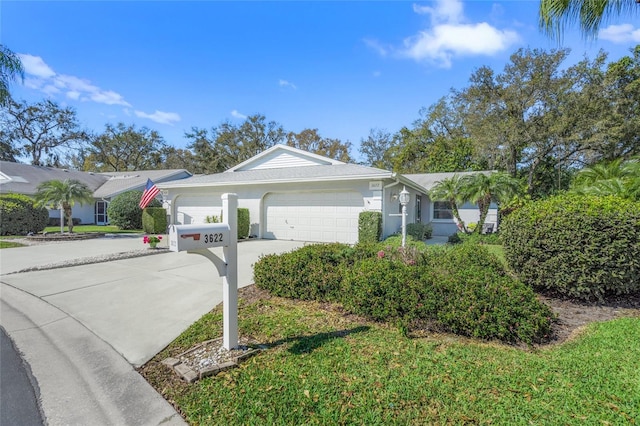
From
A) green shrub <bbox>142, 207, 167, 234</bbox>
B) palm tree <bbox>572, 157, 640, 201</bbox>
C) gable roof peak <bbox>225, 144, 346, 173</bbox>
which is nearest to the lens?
palm tree <bbox>572, 157, 640, 201</bbox>

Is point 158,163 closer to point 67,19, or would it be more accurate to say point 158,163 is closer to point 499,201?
point 67,19

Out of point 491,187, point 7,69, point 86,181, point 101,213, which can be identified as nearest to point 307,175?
point 491,187

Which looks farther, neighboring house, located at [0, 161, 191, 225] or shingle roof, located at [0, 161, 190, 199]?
neighboring house, located at [0, 161, 191, 225]

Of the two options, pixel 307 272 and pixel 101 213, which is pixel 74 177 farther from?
pixel 307 272

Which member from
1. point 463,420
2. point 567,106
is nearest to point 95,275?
point 463,420

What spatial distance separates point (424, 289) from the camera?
12.2ft

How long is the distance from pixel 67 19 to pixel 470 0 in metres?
11.8

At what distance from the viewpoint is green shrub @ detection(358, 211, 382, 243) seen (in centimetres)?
1031

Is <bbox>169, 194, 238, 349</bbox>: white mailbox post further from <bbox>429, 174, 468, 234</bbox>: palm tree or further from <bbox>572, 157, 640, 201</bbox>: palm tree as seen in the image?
<bbox>429, 174, 468, 234</bbox>: palm tree

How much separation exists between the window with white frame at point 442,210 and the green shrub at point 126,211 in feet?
57.4

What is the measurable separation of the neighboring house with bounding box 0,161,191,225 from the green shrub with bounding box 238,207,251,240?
12.7m

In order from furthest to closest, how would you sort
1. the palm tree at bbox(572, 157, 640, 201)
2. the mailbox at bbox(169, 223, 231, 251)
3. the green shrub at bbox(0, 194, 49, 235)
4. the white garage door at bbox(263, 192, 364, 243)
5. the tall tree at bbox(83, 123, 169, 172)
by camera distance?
the tall tree at bbox(83, 123, 169, 172), the green shrub at bbox(0, 194, 49, 235), the white garage door at bbox(263, 192, 364, 243), the palm tree at bbox(572, 157, 640, 201), the mailbox at bbox(169, 223, 231, 251)

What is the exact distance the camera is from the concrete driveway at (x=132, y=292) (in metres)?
3.75

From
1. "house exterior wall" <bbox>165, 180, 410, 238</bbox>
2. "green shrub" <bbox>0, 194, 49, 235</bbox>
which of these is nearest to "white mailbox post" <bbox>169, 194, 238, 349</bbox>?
"house exterior wall" <bbox>165, 180, 410, 238</bbox>
